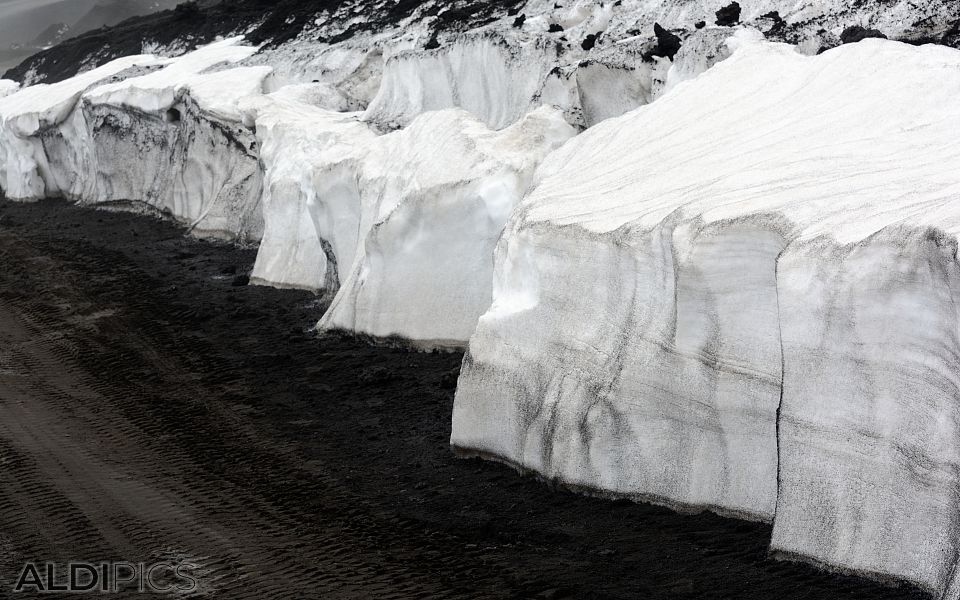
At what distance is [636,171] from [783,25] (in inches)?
200

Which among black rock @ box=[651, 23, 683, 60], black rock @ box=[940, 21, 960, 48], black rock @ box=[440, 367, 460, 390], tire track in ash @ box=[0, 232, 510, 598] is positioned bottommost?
black rock @ box=[440, 367, 460, 390]

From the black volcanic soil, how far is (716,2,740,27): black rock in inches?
221

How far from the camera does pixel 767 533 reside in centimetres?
648

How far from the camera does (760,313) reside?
258 inches

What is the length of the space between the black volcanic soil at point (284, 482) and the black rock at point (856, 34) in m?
5.08

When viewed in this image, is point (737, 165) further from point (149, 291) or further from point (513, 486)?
point (149, 291)

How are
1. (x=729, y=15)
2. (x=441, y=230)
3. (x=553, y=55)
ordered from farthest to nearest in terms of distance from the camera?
1. (x=553, y=55)
2. (x=729, y=15)
3. (x=441, y=230)

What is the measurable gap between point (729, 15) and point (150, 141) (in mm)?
10531

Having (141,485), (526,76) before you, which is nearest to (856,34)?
(526,76)

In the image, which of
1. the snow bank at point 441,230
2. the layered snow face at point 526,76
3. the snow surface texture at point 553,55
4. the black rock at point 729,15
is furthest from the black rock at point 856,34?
the snow bank at point 441,230

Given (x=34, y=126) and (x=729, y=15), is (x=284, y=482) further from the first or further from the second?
(x=34, y=126)

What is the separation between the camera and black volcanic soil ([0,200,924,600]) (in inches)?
257

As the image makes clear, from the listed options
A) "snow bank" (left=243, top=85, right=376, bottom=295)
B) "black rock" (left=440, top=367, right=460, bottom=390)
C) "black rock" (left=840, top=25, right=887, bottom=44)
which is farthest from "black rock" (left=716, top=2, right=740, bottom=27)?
"black rock" (left=440, top=367, right=460, bottom=390)

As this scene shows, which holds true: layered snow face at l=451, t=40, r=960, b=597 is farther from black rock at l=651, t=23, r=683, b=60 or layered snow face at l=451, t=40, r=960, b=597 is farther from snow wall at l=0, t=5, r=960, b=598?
black rock at l=651, t=23, r=683, b=60
